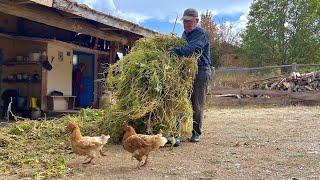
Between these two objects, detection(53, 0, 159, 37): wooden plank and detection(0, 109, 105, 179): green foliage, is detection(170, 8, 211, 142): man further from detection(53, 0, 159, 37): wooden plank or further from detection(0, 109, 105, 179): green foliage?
detection(53, 0, 159, 37): wooden plank

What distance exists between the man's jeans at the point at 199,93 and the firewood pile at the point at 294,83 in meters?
11.7

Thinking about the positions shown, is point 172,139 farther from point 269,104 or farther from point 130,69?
point 269,104

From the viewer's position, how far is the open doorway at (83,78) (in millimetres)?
14438

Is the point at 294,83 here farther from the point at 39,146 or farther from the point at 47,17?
the point at 39,146

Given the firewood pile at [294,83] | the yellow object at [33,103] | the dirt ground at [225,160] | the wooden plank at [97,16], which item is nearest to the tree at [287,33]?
the firewood pile at [294,83]

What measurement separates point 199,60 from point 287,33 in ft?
74.0

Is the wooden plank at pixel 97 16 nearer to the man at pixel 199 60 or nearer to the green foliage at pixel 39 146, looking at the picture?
the green foliage at pixel 39 146

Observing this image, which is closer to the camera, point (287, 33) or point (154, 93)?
point (154, 93)

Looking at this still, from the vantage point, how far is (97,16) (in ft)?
35.0

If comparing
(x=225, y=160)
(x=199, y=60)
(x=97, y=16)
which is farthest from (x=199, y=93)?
(x=97, y=16)

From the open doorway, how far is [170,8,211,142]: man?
7.46m

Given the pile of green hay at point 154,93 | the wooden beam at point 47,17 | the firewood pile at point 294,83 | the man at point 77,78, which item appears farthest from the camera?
the firewood pile at point 294,83

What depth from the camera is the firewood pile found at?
60.8 feet

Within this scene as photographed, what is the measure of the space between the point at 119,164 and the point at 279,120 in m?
6.69
